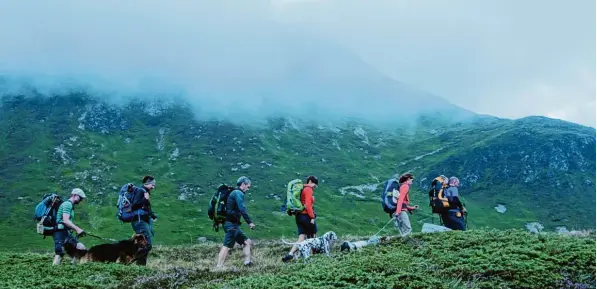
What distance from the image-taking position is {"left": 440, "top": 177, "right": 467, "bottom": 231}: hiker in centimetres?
2014

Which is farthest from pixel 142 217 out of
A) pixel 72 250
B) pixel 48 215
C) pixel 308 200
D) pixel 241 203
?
pixel 308 200

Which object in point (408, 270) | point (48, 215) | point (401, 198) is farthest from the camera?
point (401, 198)

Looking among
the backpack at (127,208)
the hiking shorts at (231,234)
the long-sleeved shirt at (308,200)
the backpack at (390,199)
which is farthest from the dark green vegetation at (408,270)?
the backpack at (390,199)

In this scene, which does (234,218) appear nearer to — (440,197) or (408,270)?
(408,270)

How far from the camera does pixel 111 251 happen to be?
1830cm

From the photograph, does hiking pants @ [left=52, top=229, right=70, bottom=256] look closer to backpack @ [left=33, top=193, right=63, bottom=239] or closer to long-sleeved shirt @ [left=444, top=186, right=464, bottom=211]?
backpack @ [left=33, top=193, right=63, bottom=239]

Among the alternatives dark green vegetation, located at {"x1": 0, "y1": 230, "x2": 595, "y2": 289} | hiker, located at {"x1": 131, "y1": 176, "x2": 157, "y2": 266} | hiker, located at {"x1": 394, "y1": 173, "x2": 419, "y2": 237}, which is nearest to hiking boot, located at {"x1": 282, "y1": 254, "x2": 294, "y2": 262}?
dark green vegetation, located at {"x1": 0, "y1": 230, "x2": 595, "y2": 289}

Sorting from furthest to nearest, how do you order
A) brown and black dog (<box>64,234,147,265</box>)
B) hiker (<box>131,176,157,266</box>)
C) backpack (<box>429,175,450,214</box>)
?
backpack (<box>429,175,450,214</box>), hiker (<box>131,176,157,266</box>), brown and black dog (<box>64,234,147,265</box>)

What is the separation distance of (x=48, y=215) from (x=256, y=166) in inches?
5424

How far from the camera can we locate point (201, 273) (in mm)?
14891

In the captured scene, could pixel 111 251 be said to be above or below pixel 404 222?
below

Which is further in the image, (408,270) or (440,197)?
(440,197)

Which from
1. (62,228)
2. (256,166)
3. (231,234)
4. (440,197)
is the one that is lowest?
(256,166)

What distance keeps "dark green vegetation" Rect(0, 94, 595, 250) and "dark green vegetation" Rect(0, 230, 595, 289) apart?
96.6m
